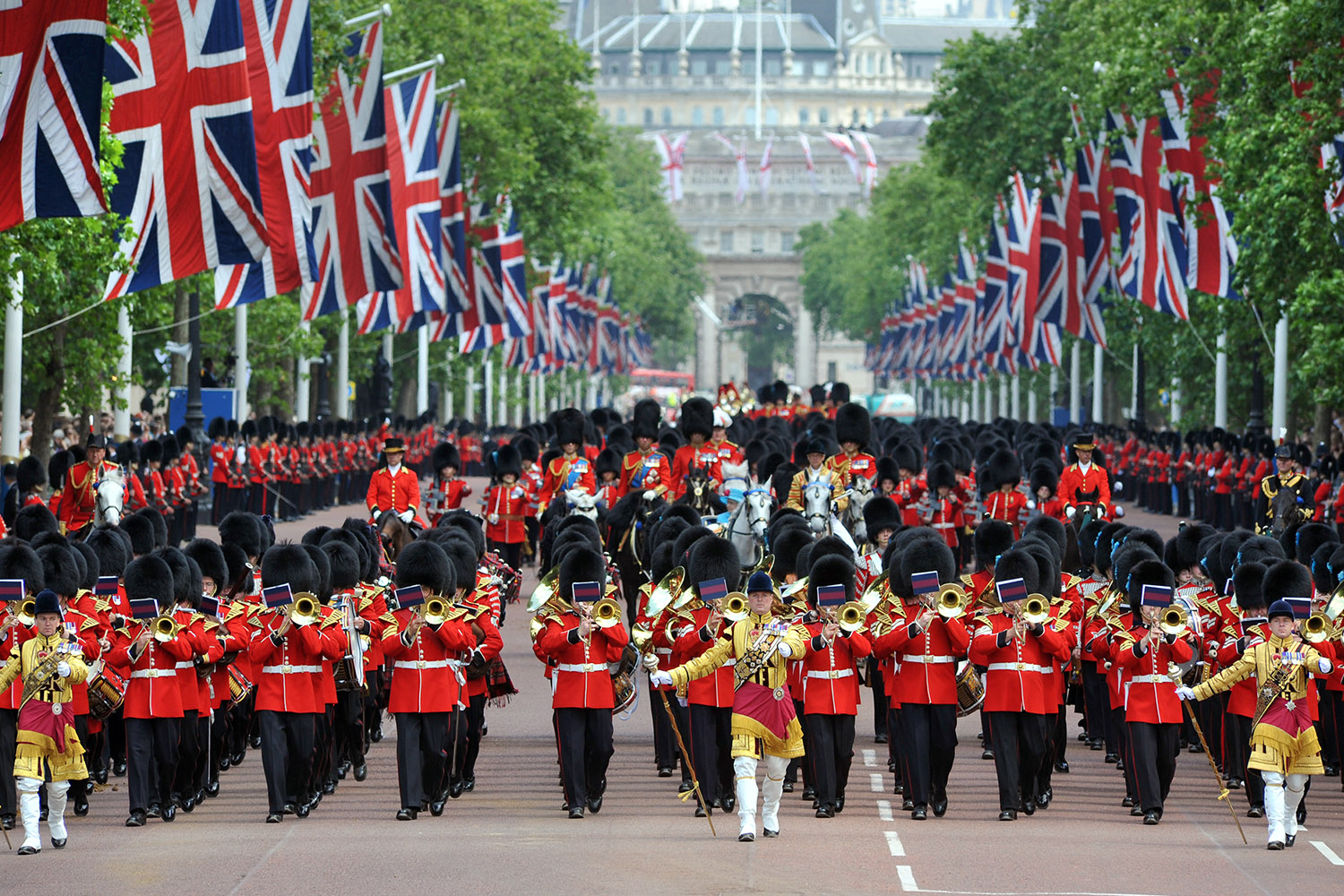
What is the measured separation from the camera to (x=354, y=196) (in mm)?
28219

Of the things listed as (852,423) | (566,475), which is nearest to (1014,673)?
(566,475)

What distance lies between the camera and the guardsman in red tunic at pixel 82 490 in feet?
67.1

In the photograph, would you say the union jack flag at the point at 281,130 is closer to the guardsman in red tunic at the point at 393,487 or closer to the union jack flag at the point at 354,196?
the guardsman in red tunic at the point at 393,487

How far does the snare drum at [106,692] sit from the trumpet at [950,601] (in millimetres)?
4260

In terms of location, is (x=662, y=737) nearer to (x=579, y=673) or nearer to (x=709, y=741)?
(x=709, y=741)

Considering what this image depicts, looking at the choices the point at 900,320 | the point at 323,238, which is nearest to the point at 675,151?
the point at 900,320

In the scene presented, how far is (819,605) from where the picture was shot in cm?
1234

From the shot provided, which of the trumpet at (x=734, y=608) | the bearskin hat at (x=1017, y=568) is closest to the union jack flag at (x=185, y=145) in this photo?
the trumpet at (x=734, y=608)

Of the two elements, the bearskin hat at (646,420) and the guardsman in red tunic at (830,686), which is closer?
the guardsman in red tunic at (830,686)

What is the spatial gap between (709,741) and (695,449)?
8.31 m

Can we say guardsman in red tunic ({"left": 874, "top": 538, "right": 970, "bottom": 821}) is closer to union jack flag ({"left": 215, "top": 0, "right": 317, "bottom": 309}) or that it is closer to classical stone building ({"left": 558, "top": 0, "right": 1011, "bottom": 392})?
union jack flag ({"left": 215, "top": 0, "right": 317, "bottom": 309})

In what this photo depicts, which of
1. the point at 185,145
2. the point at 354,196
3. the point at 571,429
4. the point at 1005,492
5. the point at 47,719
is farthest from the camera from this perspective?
the point at 354,196

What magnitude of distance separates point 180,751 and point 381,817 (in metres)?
1.13

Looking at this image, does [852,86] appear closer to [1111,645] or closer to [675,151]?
[675,151]
